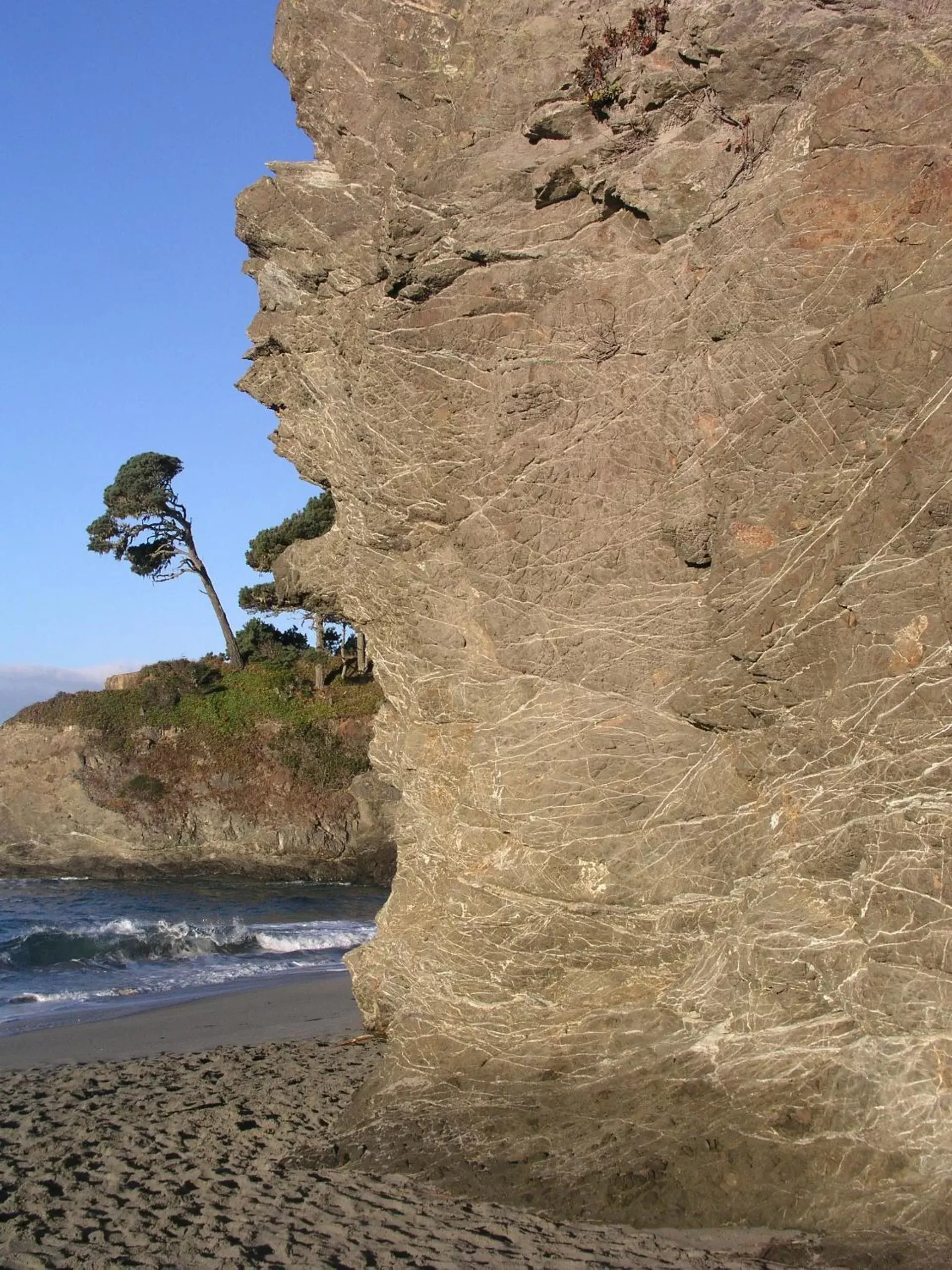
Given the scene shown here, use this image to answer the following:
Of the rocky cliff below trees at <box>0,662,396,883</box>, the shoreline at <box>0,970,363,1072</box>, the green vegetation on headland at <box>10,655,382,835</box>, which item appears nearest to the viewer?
the shoreline at <box>0,970,363,1072</box>

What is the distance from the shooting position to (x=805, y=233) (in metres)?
6.13

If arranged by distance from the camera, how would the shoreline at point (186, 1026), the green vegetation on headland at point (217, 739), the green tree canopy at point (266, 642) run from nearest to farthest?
the shoreline at point (186, 1026), the green vegetation on headland at point (217, 739), the green tree canopy at point (266, 642)

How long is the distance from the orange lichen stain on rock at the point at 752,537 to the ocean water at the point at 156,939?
33.4 feet

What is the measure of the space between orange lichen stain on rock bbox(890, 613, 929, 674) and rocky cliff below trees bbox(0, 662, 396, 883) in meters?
27.7

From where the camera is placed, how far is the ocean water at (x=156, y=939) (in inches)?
630

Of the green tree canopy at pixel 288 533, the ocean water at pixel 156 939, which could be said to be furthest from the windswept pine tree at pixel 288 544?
the ocean water at pixel 156 939

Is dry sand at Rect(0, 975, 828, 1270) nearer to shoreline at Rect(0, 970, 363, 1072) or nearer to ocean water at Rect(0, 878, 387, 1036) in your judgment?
shoreline at Rect(0, 970, 363, 1072)

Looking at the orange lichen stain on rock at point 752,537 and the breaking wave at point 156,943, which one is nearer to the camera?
the orange lichen stain on rock at point 752,537

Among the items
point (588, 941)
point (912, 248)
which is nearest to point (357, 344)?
point (912, 248)

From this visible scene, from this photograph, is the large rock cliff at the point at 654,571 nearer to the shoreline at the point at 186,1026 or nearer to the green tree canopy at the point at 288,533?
the shoreline at the point at 186,1026

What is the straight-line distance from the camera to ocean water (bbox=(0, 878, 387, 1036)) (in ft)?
52.5

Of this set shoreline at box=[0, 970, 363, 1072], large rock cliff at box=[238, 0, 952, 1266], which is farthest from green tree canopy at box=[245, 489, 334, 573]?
large rock cliff at box=[238, 0, 952, 1266]

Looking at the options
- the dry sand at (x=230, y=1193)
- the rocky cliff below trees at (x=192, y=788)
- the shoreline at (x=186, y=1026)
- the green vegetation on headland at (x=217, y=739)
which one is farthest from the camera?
the green vegetation on headland at (x=217, y=739)

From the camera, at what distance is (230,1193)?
6551 millimetres
